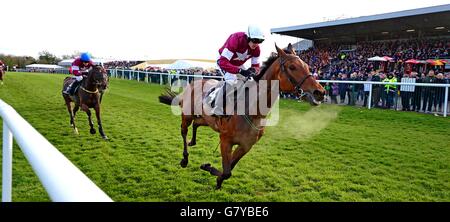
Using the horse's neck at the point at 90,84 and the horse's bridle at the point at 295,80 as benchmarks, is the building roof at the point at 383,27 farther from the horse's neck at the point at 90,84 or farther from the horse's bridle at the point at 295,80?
the horse's bridle at the point at 295,80

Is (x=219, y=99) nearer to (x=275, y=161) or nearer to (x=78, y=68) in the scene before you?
(x=275, y=161)

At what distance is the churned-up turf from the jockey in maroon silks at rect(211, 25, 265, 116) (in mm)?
A: 1200

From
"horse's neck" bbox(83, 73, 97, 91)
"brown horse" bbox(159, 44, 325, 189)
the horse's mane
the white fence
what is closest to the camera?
"brown horse" bbox(159, 44, 325, 189)

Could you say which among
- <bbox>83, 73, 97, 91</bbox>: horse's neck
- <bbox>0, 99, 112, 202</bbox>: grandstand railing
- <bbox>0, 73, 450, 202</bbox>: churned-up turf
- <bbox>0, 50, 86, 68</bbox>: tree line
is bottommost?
<bbox>0, 73, 450, 202</bbox>: churned-up turf

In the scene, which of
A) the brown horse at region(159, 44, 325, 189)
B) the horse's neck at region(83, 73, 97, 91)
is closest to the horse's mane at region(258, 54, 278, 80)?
the brown horse at region(159, 44, 325, 189)

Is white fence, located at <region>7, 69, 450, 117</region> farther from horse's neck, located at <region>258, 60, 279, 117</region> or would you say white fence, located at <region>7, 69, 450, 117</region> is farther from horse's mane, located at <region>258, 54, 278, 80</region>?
horse's neck, located at <region>258, 60, 279, 117</region>

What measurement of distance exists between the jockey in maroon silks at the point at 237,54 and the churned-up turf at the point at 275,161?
120 centimetres

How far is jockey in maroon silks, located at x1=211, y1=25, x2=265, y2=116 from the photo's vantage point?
12.8 ft

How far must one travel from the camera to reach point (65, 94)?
880cm

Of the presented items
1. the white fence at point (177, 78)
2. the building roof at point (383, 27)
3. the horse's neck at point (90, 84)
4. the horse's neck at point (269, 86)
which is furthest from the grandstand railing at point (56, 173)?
the building roof at point (383, 27)

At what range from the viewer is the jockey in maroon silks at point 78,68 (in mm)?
8391

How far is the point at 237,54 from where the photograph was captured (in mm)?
4281
